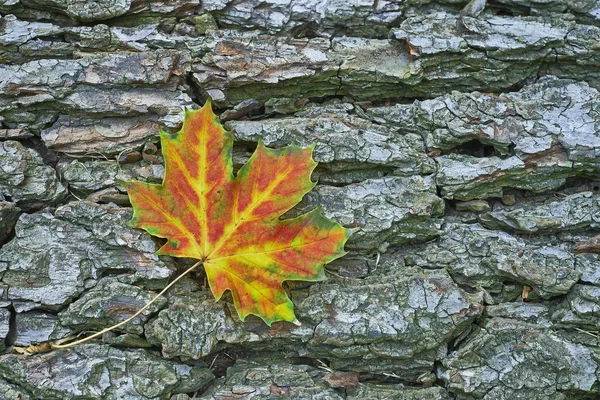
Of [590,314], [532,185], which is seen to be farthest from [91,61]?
[590,314]

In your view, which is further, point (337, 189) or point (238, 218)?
point (337, 189)

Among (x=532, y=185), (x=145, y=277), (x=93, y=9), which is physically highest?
(x=93, y=9)

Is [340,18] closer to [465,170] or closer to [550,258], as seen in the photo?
[465,170]

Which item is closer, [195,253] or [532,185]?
[195,253]
